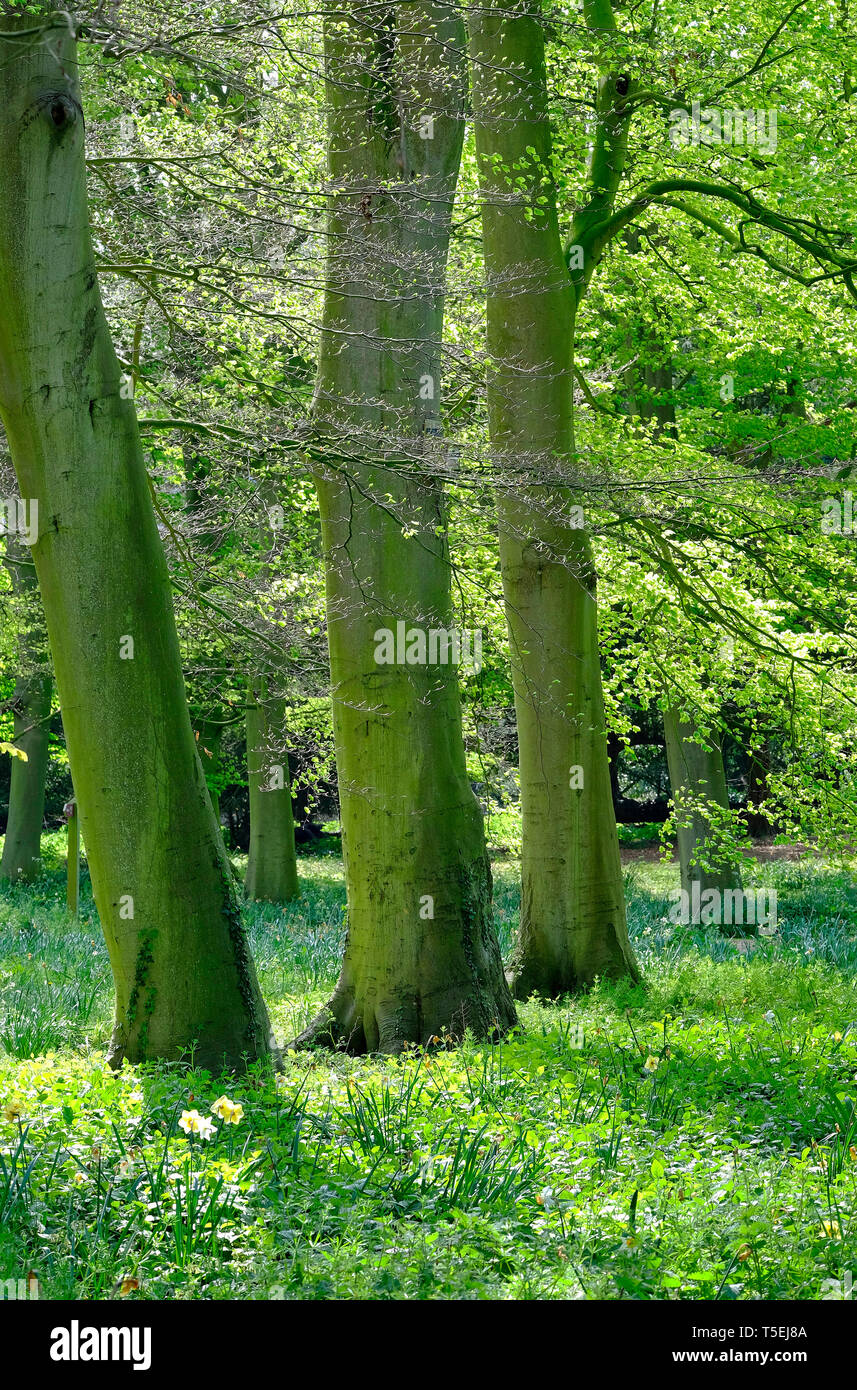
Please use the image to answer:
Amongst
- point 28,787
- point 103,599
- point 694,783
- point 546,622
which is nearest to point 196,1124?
point 103,599

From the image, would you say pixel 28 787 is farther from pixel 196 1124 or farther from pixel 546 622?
pixel 196 1124

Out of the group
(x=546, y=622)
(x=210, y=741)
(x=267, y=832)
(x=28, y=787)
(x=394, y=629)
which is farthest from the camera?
(x=210, y=741)

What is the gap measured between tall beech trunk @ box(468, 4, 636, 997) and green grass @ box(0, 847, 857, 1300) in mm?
1806

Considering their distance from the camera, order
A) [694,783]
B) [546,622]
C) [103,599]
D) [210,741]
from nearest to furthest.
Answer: [103,599]
[546,622]
[694,783]
[210,741]

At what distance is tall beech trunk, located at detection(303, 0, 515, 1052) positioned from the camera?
22.6 ft

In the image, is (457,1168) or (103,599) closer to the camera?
(457,1168)

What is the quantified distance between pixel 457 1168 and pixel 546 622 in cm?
544

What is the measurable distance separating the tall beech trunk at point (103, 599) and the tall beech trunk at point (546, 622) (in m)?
3.68

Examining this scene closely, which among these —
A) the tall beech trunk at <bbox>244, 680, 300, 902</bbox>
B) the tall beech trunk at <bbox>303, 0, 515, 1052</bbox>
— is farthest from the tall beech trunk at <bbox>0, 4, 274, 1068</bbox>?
the tall beech trunk at <bbox>244, 680, 300, 902</bbox>

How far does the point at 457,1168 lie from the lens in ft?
13.1

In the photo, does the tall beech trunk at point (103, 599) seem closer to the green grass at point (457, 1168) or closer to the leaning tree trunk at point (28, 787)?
the green grass at point (457, 1168)

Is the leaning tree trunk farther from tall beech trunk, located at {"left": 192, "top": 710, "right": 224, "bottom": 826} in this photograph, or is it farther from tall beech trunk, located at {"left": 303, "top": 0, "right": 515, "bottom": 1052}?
tall beech trunk, located at {"left": 303, "top": 0, "right": 515, "bottom": 1052}

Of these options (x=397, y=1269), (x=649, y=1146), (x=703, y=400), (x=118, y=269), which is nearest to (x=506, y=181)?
(x=118, y=269)

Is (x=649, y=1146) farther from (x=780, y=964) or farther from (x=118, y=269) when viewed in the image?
(x=780, y=964)
